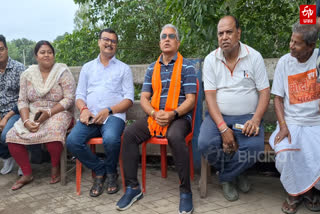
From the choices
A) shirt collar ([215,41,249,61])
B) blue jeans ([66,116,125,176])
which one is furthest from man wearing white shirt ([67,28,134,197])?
shirt collar ([215,41,249,61])

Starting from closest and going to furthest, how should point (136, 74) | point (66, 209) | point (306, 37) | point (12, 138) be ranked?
point (306, 37), point (66, 209), point (12, 138), point (136, 74)

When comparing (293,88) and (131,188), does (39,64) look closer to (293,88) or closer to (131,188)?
(131,188)

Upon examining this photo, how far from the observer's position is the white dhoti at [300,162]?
3176 millimetres

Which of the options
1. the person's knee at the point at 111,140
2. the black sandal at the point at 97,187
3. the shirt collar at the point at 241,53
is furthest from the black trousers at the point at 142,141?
the shirt collar at the point at 241,53

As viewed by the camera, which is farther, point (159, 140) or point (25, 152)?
point (25, 152)

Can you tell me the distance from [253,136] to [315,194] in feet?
2.51

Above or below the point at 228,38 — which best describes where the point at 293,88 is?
below

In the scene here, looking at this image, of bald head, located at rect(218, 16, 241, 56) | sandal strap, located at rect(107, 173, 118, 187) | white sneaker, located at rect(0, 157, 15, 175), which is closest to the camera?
bald head, located at rect(218, 16, 241, 56)

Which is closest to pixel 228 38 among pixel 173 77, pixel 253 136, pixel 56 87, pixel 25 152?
pixel 173 77

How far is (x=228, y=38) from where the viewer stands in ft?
12.0

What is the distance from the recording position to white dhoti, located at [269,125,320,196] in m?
3.18

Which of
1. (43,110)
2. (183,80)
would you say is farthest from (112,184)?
(183,80)

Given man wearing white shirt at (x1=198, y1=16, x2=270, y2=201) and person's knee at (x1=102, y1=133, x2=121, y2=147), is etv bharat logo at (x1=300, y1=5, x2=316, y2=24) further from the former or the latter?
person's knee at (x1=102, y1=133, x2=121, y2=147)

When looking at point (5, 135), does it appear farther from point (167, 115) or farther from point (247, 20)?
point (247, 20)
